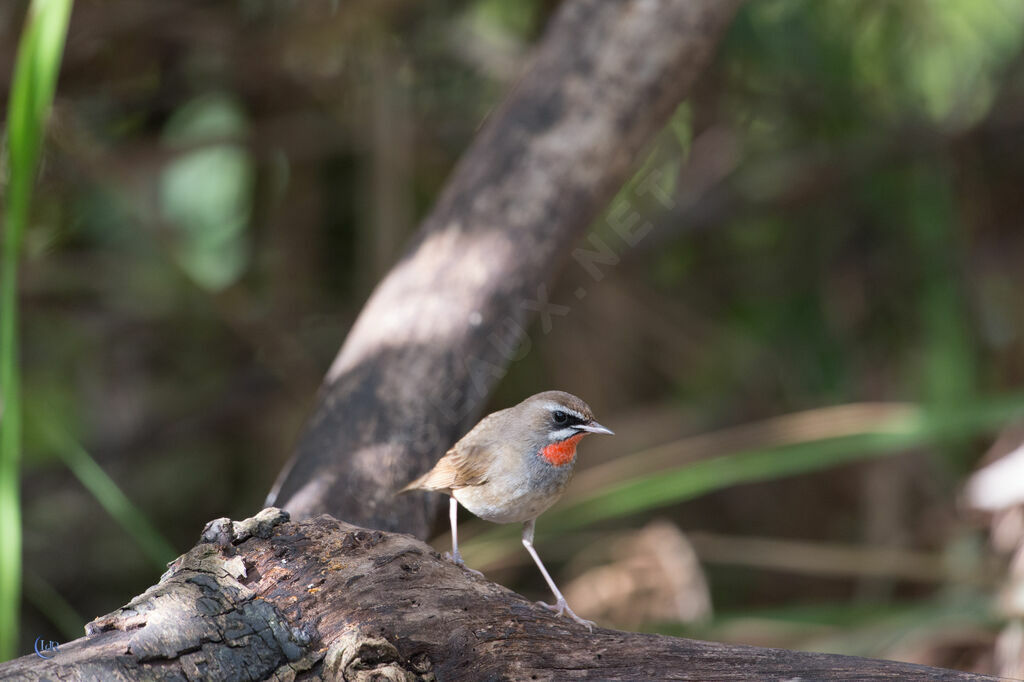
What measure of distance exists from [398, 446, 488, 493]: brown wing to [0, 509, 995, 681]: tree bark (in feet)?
1.10

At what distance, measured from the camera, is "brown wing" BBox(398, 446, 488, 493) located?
7.32ft

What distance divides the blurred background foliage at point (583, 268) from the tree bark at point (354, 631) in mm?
2762

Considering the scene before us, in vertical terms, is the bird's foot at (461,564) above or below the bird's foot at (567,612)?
above

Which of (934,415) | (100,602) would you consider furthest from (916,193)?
(100,602)

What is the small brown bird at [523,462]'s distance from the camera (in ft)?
7.09

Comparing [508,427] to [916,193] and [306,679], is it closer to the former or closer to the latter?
[306,679]

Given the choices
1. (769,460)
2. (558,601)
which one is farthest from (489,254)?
(769,460)

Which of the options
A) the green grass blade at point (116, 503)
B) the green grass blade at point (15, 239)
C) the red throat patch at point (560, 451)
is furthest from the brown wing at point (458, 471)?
the green grass blade at point (15, 239)

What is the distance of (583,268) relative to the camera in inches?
198

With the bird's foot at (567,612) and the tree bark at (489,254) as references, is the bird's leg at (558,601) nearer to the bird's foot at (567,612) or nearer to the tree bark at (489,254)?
the bird's foot at (567,612)

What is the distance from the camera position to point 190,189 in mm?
6016

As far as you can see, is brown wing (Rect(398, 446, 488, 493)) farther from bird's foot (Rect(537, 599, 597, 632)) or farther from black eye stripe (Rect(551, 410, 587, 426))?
bird's foot (Rect(537, 599, 597, 632))
